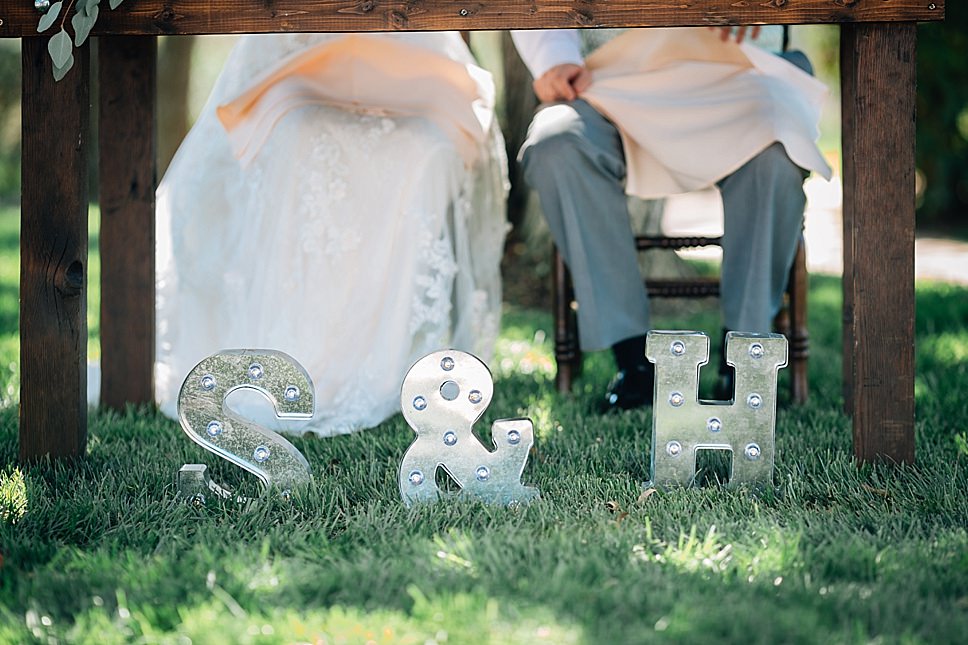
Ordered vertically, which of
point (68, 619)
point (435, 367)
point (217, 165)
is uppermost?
point (217, 165)

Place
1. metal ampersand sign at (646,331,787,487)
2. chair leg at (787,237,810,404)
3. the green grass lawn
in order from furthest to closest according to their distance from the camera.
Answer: chair leg at (787,237,810,404) → metal ampersand sign at (646,331,787,487) → the green grass lawn

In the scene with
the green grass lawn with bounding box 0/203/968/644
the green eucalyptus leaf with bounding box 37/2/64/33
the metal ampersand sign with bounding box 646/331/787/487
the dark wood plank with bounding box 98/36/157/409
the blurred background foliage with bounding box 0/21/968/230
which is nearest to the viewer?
the green grass lawn with bounding box 0/203/968/644

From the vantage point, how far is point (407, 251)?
2.48m

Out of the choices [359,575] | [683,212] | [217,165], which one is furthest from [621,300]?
[683,212]

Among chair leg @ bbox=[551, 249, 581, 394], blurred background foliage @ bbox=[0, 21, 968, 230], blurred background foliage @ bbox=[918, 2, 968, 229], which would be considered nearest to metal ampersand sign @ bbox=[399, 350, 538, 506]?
chair leg @ bbox=[551, 249, 581, 394]

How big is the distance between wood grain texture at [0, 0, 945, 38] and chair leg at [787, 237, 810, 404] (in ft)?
3.01

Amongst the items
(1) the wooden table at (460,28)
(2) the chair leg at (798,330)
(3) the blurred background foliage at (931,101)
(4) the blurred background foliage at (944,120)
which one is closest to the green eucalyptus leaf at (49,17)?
(1) the wooden table at (460,28)

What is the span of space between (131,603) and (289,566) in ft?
0.70

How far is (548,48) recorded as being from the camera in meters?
2.68

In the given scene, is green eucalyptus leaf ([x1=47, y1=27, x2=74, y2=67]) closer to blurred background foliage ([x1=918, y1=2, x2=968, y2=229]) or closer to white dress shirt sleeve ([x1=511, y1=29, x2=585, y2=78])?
white dress shirt sleeve ([x1=511, y1=29, x2=585, y2=78])

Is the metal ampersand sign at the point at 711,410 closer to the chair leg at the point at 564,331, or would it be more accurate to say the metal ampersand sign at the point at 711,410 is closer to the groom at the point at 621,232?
the groom at the point at 621,232

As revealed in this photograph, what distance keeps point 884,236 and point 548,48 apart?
112 cm

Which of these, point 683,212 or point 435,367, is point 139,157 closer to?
point 435,367

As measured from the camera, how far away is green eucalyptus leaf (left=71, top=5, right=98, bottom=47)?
175cm
